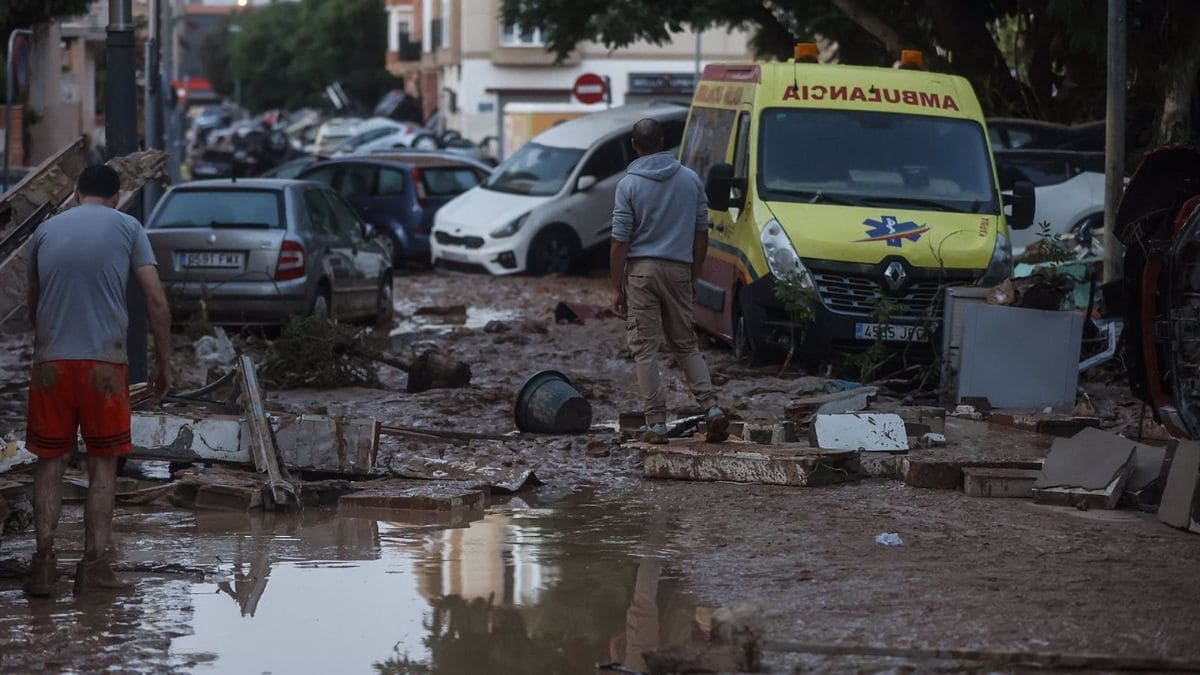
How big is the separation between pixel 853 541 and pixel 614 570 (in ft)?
3.62

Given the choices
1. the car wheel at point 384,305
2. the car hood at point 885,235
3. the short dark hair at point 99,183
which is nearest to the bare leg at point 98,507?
the short dark hair at point 99,183

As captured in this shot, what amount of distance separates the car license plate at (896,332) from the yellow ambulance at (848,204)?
0.01 meters

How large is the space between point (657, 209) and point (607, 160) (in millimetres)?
14260

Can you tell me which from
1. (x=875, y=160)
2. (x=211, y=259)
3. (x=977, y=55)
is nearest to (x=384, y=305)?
(x=211, y=259)

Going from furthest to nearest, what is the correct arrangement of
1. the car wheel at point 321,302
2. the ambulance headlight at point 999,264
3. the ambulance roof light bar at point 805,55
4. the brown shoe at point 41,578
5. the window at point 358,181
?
the window at point 358,181 → the car wheel at point 321,302 → the ambulance roof light bar at point 805,55 → the ambulance headlight at point 999,264 → the brown shoe at point 41,578

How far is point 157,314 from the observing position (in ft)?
23.7

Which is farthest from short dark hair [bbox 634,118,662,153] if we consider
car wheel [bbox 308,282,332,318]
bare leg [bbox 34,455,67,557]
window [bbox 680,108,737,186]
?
car wheel [bbox 308,282,332,318]

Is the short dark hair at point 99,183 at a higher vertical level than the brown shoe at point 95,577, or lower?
higher

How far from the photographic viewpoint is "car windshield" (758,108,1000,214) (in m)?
13.9

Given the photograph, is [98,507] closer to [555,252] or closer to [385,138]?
[555,252]

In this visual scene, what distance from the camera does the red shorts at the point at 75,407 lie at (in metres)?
7.01

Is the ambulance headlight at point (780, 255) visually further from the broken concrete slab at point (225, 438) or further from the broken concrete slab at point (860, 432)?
the broken concrete slab at point (225, 438)

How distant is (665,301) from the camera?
35.2 feet

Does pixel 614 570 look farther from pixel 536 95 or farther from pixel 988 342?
pixel 536 95
